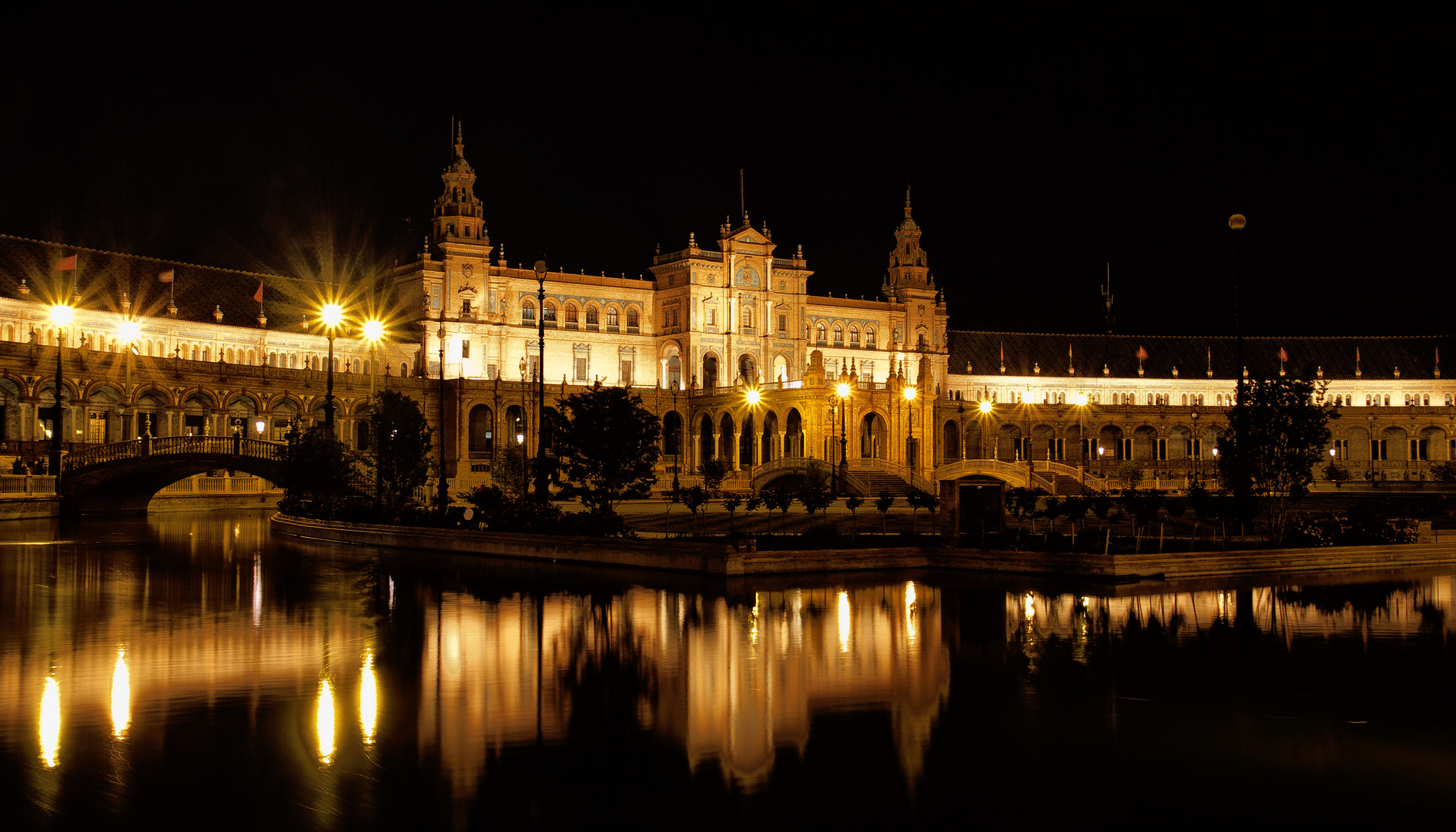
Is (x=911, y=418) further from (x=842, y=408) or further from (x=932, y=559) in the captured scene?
(x=932, y=559)

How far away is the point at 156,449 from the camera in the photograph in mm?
58281

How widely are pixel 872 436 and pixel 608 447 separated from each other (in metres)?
55.9

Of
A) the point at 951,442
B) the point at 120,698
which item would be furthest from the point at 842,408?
the point at 120,698

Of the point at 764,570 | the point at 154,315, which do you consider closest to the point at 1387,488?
the point at 764,570

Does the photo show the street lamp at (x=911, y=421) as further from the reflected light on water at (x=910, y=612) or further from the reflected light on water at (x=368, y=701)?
the reflected light on water at (x=368, y=701)

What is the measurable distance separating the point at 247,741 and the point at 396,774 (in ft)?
7.16

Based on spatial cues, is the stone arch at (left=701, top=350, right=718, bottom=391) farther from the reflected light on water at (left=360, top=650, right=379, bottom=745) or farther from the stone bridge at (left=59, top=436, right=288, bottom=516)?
the reflected light on water at (left=360, top=650, right=379, bottom=745)

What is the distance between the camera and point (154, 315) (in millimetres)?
87562

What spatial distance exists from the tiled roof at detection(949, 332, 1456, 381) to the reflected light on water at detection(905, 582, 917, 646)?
101041mm

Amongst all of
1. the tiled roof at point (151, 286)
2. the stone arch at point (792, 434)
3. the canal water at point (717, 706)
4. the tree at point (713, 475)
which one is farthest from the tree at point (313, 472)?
the stone arch at point (792, 434)

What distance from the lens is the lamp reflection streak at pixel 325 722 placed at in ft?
47.9

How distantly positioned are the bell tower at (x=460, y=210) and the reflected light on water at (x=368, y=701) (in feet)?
282

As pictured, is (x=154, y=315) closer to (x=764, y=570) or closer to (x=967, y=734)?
(x=764, y=570)

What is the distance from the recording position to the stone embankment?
32.1 meters
